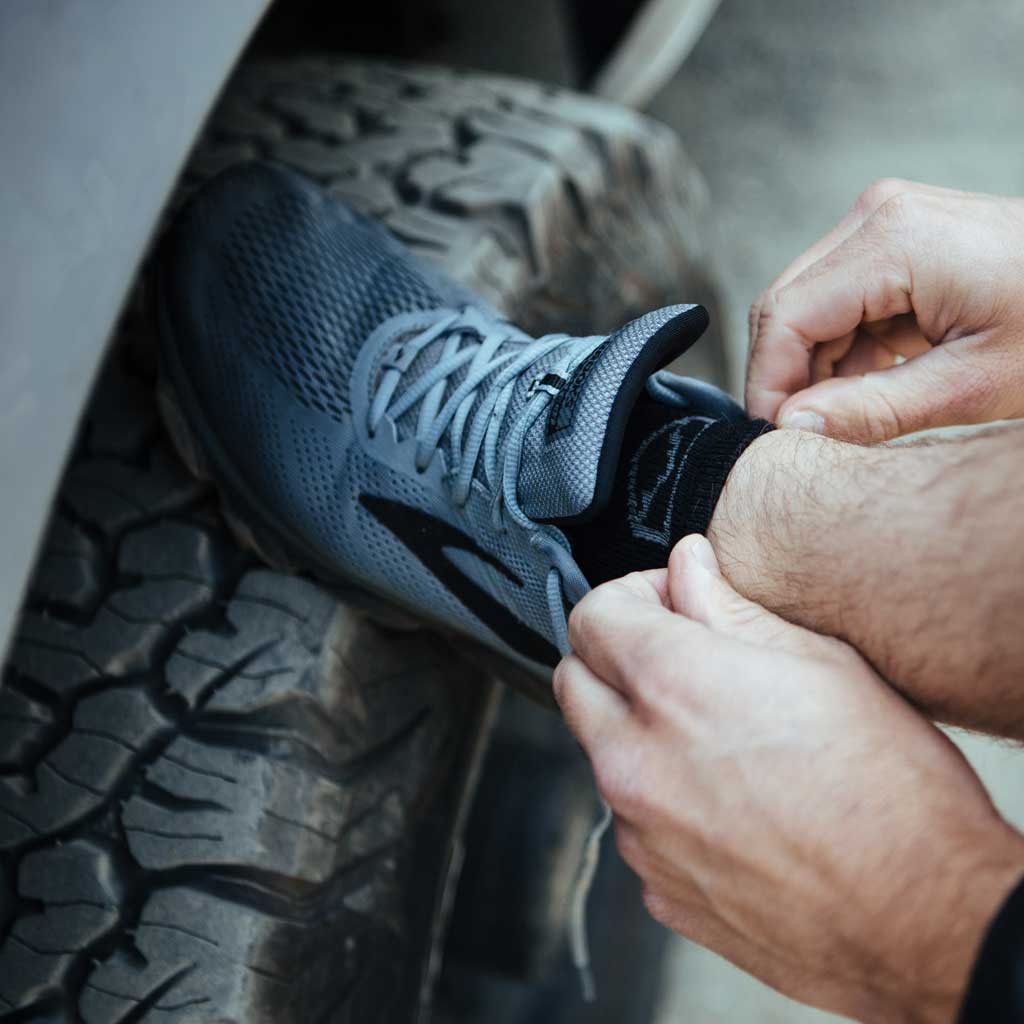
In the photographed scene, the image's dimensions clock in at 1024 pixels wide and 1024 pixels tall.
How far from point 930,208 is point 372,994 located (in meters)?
0.76

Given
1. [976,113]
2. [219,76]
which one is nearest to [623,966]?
[219,76]

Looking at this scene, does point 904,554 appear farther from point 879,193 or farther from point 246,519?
point 246,519

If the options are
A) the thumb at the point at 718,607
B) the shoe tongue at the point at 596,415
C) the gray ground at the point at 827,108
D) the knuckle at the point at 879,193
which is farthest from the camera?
the gray ground at the point at 827,108

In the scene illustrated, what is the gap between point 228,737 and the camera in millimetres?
814

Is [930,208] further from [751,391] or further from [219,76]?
[219,76]

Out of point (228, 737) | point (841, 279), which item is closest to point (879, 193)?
point (841, 279)

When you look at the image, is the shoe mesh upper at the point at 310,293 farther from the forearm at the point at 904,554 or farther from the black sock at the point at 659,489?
the forearm at the point at 904,554

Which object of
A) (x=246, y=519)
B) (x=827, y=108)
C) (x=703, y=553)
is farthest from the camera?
(x=827, y=108)

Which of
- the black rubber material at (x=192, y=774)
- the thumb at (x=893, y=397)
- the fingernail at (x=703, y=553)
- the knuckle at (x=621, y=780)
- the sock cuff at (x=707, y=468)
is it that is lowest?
the black rubber material at (x=192, y=774)

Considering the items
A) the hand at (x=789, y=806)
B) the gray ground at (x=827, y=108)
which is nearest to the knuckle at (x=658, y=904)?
the hand at (x=789, y=806)

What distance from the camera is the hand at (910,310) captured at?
74 cm

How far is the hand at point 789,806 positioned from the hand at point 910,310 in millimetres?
250

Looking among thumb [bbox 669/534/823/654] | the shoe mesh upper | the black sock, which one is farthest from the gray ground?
thumb [bbox 669/534/823/654]

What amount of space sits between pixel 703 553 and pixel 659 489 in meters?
0.09
